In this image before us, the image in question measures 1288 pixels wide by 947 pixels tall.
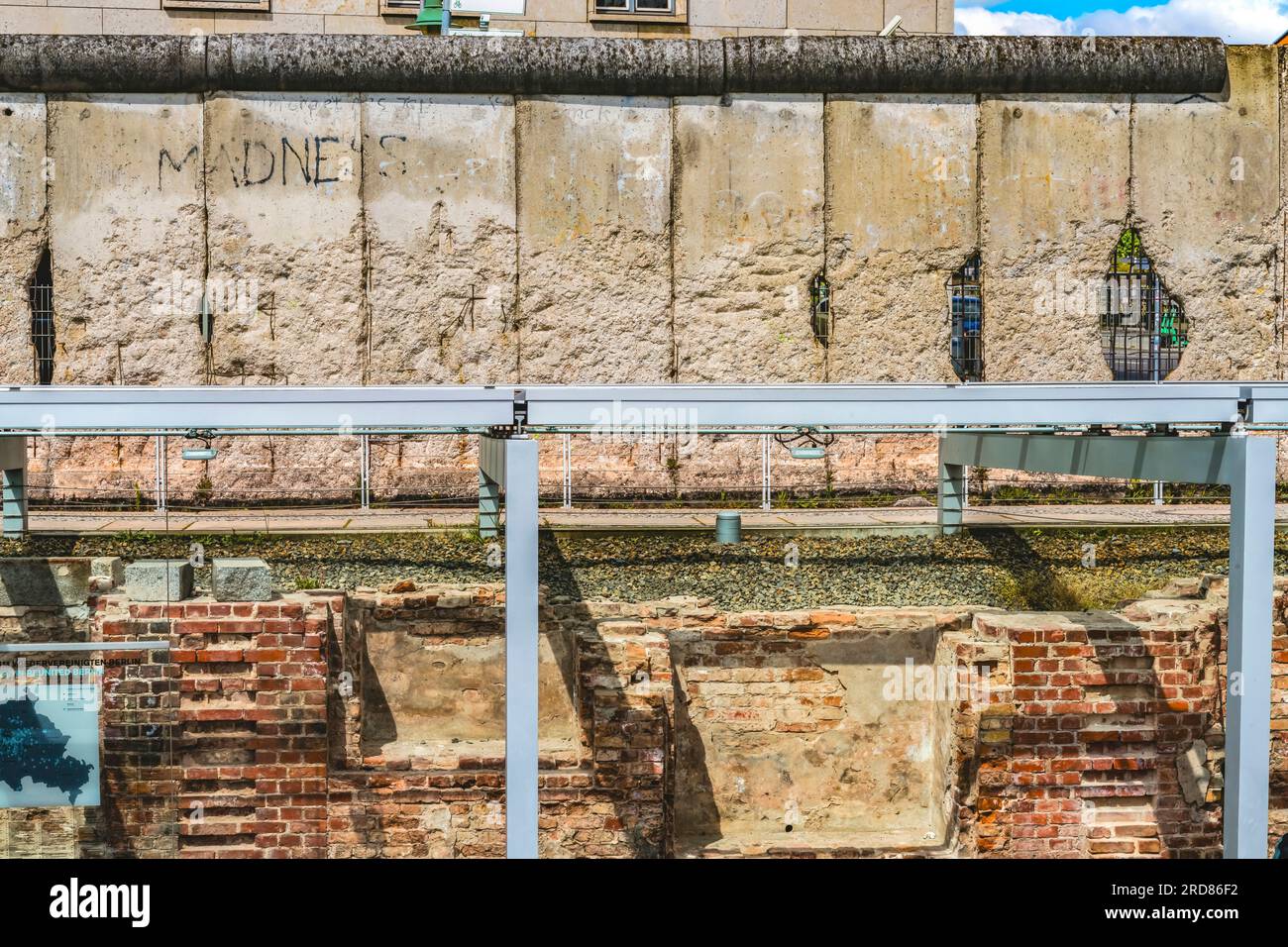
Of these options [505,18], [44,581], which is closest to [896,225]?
[505,18]

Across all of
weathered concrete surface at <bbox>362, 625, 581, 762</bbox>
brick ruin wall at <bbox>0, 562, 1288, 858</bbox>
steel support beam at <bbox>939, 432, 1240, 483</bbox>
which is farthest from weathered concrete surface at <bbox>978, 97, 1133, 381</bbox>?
weathered concrete surface at <bbox>362, 625, 581, 762</bbox>

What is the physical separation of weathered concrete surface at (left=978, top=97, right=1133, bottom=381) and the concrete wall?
5009 millimetres

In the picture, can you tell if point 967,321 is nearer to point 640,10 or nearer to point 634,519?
point 634,519

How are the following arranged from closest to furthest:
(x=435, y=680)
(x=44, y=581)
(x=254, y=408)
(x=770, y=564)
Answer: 1. (x=254, y=408)
2. (x=435, y=680)
3. (x=44, y=581)
4. (x=770, y=564)

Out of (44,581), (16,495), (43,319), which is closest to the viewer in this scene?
(44,581)

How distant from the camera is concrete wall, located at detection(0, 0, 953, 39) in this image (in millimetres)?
16938

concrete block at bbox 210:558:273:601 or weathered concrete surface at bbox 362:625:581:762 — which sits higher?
concrete block at bbox 210:558:273:601

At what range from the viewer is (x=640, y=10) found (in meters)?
17.6

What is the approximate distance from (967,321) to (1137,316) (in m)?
1.74

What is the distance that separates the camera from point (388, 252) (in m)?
13.1

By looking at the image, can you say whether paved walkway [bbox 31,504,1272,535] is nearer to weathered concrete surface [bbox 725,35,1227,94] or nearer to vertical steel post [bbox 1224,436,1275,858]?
weathered concrete surface [bbox 725,35,1227,94]

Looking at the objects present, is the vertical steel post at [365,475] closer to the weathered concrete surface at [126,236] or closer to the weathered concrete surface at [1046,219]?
the weathered concrete surface at [126,236]

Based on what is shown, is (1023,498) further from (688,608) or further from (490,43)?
(490,43)

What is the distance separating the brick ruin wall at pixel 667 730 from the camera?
8016mm
